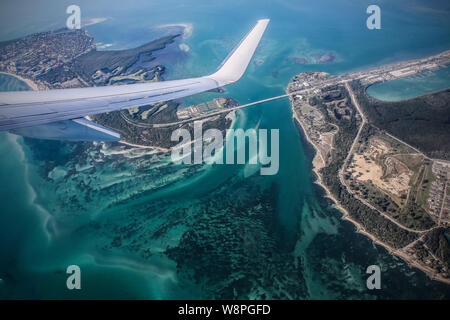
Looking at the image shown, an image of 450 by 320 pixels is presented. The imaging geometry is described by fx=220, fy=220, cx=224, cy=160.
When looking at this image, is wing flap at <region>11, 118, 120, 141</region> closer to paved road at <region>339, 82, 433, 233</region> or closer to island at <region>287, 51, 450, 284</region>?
island at <region>287, 51, 450, 284</region>

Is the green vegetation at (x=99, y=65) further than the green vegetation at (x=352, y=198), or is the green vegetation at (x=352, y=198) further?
the green vegetation at (x=99, y=65)

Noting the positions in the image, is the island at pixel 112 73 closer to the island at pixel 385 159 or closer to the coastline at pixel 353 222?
the coastline at pixel 353 222

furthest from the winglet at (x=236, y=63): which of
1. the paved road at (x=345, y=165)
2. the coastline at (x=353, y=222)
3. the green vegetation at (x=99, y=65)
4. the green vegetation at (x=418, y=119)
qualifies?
the green vegetation at (x=99, y=65)

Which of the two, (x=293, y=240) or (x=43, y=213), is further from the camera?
(x=43, y=213)

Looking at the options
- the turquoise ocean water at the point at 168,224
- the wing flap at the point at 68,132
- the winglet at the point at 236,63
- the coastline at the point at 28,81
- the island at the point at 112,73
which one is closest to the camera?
the wing flap at the point at 68,132

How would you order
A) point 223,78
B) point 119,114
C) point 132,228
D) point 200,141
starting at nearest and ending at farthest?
1. point 223,78
2. point 132,228
3. point 200,141
4. point 119,114

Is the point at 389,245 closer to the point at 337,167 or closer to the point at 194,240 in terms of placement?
the point at 337,167

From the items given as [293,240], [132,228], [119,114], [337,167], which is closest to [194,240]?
[132,228]

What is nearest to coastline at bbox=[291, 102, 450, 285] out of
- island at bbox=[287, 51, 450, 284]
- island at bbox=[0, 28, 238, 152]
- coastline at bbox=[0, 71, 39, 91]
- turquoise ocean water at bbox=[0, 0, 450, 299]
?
island at bbox=[287, 51, 450, 284]
